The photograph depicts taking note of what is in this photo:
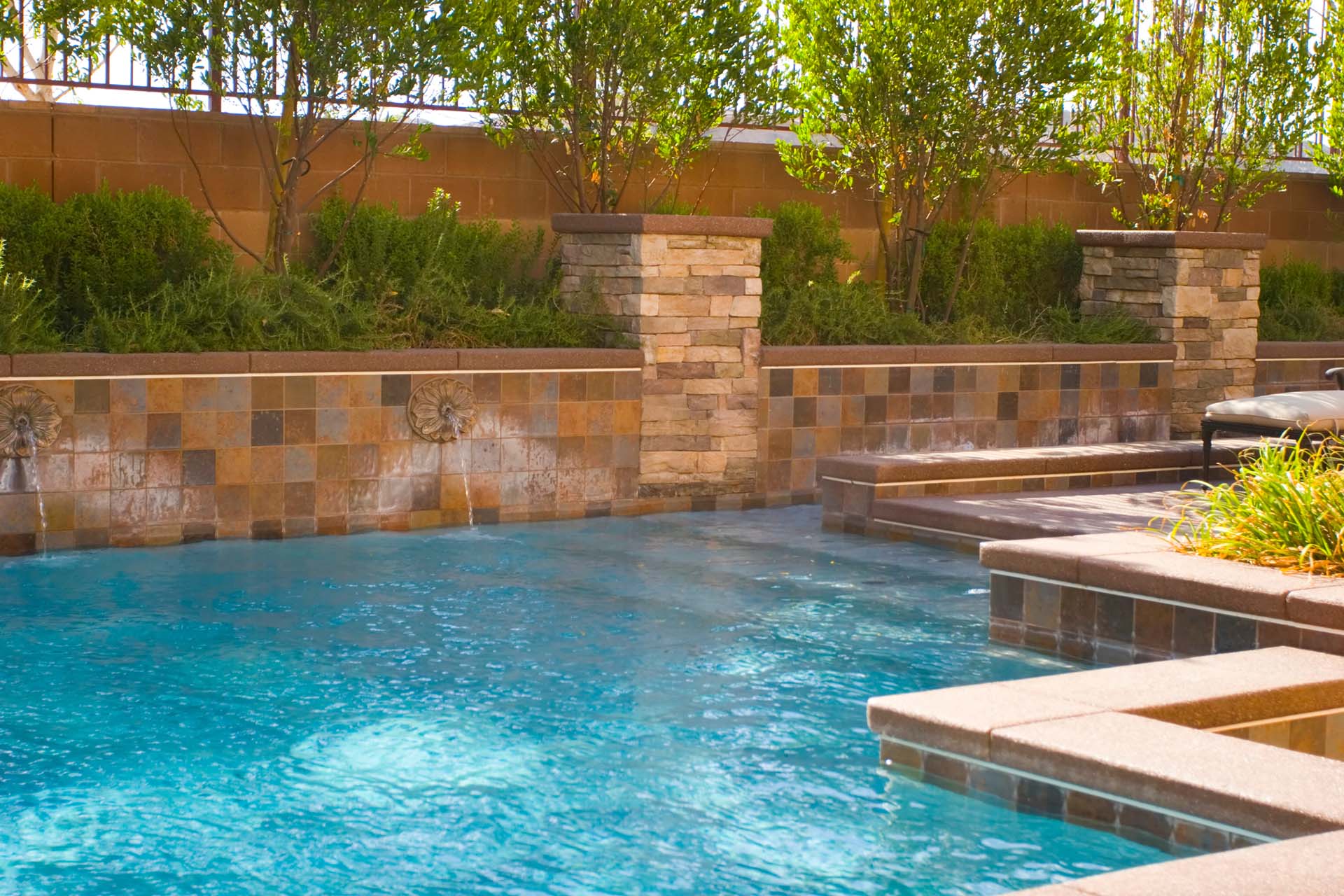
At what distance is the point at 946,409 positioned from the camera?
1311 centimetres

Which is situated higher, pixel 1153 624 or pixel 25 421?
pixel 25 421

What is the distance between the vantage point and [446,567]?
945 centimetres

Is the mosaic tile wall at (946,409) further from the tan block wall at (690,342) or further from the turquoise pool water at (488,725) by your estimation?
the turquoise pool water at (488,725)

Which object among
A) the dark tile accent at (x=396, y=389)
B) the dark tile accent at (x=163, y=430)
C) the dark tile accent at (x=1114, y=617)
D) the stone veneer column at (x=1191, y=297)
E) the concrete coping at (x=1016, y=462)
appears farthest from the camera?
the stone veneer column at (x=1191, y=297)

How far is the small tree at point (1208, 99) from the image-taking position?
51.8 feet

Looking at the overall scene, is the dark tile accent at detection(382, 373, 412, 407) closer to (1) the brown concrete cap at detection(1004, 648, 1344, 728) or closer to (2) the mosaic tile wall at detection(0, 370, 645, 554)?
(2) the mosaic tile wall at detection(0, 370, 645, 554)

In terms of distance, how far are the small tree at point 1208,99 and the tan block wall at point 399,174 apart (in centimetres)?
80

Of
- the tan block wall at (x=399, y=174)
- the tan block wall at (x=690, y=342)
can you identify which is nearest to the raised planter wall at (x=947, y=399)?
the tan block wall at (x=690, y=342)

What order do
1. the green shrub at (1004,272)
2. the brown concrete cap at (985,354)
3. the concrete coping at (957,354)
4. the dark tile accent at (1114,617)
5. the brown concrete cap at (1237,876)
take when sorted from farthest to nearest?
1. the green shrub at (1004,272)
2. the brown concrete cap at (985,354)
3. the concrete coping at (957,354)
4. the dark tile accent at (1114,617)
5. the brown concrete cap at (1237,876)

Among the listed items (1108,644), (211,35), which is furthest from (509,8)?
(1108,644)

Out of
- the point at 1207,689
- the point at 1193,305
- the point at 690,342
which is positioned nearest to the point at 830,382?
the point at 690,342

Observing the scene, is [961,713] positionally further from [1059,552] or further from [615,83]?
[615,83]

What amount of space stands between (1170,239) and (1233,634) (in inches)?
335

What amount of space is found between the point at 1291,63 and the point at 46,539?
12012 mm
